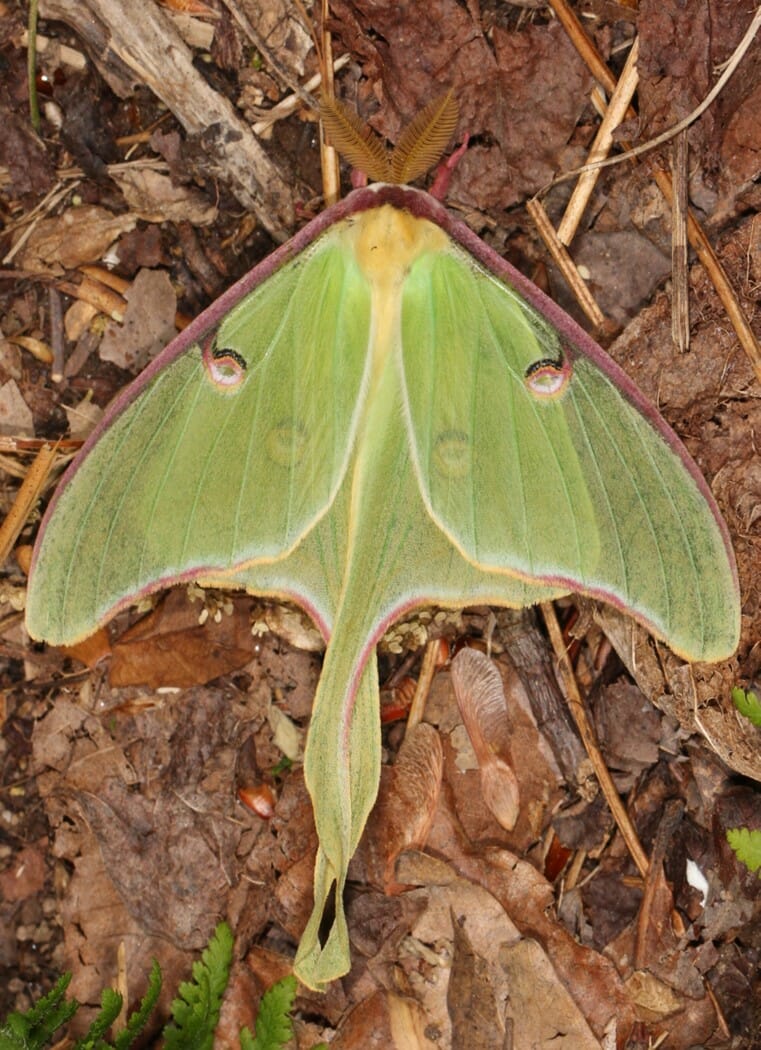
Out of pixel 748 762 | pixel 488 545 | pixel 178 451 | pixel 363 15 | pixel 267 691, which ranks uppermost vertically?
pixel 363 15

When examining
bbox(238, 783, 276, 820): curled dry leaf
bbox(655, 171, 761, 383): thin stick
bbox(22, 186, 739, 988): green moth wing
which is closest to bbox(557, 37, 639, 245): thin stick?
bbox(655, 171, 761, 383): thin stick

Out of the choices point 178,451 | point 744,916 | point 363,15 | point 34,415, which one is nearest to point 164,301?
point 34,415

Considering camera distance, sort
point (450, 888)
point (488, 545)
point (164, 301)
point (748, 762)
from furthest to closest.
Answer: point (164, 301) → point (450, 888) → point (748, 762) → point (488, 545)

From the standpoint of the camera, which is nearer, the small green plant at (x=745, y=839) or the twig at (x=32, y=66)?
the small green plant at (x=745, y=839)

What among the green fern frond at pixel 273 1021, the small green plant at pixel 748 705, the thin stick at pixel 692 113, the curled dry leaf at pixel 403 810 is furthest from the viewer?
the curled dry leaf at pixel 403 810

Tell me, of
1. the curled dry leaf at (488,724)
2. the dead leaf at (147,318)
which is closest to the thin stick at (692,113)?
the dead leaf at (147,318)

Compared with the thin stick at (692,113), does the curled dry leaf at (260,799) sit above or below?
below

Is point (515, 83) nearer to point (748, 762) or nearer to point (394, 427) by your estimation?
point (394, 427)

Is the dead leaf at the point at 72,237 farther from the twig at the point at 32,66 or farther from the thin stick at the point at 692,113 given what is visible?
the thin stick at the point at 692,113
